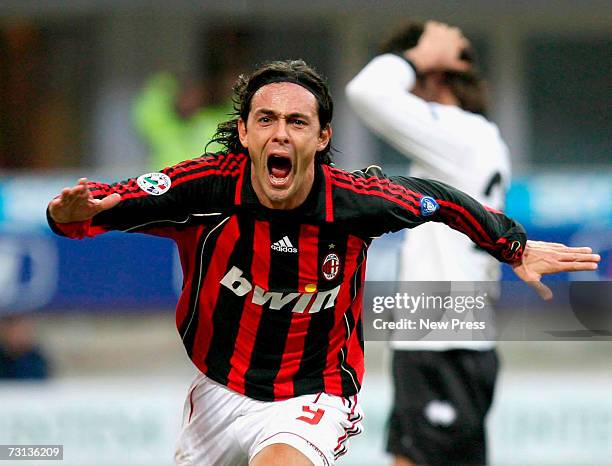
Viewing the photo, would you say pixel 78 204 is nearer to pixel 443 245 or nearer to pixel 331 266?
pixel 331 266

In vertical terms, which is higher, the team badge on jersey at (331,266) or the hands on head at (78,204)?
the hands on head at (78,204)

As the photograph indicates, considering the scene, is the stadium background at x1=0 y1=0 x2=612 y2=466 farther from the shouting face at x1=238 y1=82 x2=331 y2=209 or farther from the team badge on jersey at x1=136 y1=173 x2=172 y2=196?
the team badge on jersey at x1=136 y1=173 x2=172 y2=196

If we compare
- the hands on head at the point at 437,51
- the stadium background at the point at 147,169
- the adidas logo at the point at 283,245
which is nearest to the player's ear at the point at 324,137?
the adidas logo at the point at 283,245

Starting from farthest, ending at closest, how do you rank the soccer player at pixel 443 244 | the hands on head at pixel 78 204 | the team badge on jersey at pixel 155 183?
the soccer player at pixel 443 244 < the team badge on jersey at pixel 155 183 < the hands on head at pixel 78 204

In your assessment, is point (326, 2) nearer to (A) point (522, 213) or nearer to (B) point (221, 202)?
(A) point (522, 213)

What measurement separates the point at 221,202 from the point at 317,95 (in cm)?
46

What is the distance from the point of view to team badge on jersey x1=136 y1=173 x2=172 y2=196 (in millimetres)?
3352

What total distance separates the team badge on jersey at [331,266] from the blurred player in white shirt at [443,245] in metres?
1.22

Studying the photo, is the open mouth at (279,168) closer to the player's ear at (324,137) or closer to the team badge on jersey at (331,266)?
the player's ear at (324,137)

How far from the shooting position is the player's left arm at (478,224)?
11.7ft

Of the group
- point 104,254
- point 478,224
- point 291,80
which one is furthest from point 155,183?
point 104,254

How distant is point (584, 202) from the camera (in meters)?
8.09

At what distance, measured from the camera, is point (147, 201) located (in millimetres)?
3336

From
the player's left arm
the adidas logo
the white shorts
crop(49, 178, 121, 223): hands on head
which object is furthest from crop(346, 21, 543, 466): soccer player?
crop(49, 178, 121, 223): hands on head
